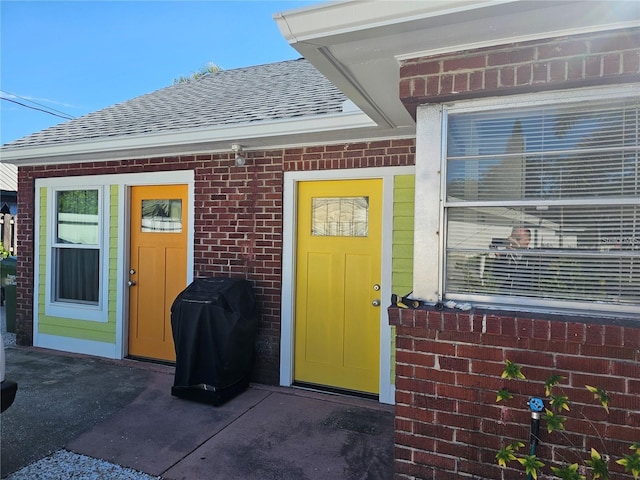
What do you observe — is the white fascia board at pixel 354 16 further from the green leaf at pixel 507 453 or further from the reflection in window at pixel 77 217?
the reflection in window at pixel 77 217

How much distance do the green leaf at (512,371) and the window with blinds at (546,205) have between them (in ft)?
1.12

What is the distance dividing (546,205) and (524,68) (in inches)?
27.4

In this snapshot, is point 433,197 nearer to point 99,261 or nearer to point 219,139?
point 219,139

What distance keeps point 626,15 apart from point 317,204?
9.70 feet

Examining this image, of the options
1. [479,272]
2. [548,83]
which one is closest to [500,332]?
[479,272]

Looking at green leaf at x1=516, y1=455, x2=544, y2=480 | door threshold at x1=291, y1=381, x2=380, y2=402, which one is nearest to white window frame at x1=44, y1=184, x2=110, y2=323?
door threshold at x1=291, y1=381, x2=380, y2=402

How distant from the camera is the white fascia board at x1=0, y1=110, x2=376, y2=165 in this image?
375 centimetres

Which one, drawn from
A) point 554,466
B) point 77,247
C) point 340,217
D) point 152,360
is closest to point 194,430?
point 152,360

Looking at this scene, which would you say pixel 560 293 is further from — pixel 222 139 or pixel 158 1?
pixel 158 1

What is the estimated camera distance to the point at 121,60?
12977 mm

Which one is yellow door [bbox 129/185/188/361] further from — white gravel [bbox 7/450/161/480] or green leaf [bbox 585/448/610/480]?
green leaf [bbox 585/448/610/480]

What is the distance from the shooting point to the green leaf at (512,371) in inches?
82.7

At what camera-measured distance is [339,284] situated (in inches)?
169

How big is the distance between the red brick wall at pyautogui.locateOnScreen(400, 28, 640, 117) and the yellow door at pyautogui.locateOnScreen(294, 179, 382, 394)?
1.82m
